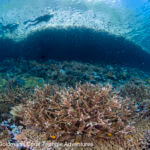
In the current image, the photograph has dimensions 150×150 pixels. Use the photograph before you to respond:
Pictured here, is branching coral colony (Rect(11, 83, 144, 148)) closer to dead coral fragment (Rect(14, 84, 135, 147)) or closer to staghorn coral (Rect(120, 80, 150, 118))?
dead coral fragment (Rect(14, 84, 135, 147))

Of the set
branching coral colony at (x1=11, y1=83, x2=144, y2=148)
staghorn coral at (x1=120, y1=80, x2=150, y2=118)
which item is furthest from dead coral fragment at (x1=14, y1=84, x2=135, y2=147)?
staghorn coral at (x1=120, y1=80, x2=150, y2=118)

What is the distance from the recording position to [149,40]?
1734 centimetres

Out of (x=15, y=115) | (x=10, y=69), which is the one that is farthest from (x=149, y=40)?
(x=15, y=115)

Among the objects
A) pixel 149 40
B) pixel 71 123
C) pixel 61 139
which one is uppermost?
pixel 149 40

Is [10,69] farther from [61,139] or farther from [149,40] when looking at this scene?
[149,40]

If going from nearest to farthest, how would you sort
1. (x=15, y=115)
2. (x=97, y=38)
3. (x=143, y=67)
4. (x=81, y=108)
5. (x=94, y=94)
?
(x=81, y=108) → (x=94, y=94) → (x=15, y=115) → (x=97, y=38) → (x=143, y=67)

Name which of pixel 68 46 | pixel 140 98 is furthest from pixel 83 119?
pixel 68 46

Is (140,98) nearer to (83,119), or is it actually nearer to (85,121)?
(85,121)

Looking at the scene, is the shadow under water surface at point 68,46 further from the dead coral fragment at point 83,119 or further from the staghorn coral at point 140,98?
the dead coral fragment at point 83,119

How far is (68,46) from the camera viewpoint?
13828 millimetres

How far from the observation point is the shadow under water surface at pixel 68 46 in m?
13.4

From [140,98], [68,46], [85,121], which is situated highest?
[68,46]

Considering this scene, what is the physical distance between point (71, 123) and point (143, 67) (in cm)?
1931

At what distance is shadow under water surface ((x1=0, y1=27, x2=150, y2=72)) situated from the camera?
13.4 m
